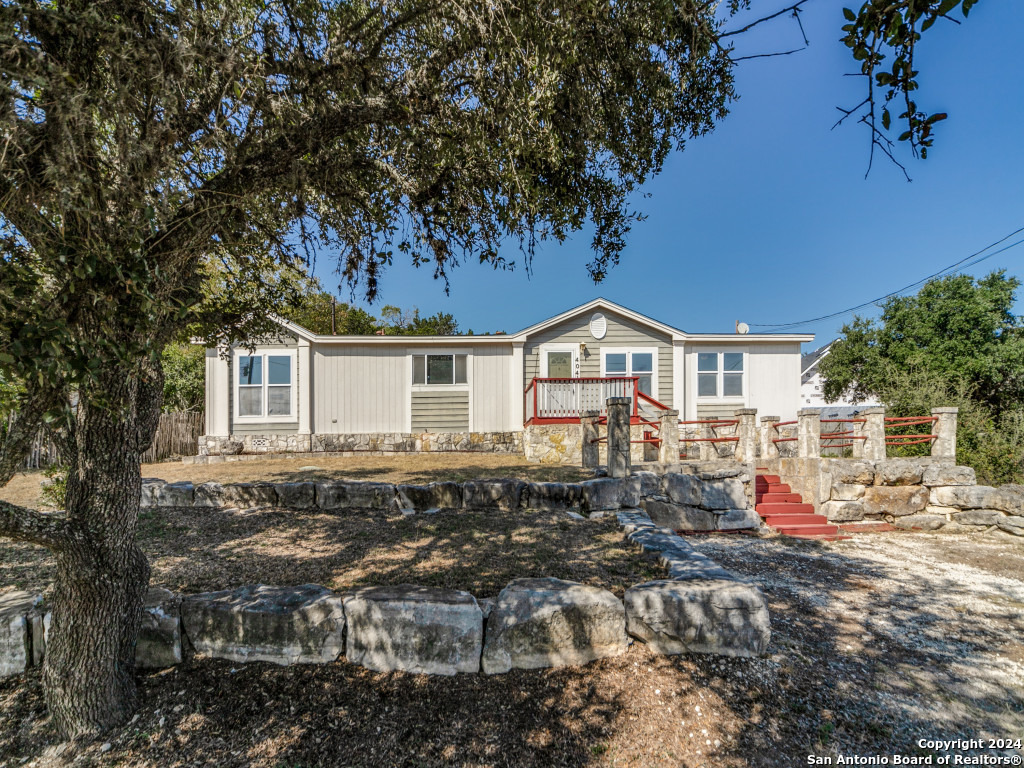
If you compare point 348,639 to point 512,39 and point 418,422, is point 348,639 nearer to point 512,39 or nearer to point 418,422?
point 512,39

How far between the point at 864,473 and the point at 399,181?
8.54 meters

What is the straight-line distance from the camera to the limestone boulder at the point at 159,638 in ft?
7.77

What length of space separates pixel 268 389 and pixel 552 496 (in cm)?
890

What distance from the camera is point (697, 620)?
2.53 metres

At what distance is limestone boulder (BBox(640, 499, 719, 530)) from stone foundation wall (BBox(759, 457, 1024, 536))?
2227mm

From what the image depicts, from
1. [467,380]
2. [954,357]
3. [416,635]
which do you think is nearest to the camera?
[416,635]

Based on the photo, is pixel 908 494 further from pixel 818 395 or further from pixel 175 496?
pixel 818 395

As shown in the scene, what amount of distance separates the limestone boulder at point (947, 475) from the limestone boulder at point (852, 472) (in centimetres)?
101

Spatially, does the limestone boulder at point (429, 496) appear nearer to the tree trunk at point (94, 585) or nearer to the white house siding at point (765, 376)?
the tree trunk at point (94, 585)

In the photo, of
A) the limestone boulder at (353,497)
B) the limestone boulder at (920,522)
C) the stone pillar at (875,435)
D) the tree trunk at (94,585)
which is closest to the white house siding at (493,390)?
the limestone boulder at (353,497)

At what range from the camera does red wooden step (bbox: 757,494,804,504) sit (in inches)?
290

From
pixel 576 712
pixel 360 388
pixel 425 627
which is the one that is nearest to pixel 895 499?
pixel 576 712

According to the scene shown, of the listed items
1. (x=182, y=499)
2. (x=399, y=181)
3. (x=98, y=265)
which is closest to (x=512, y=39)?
(x=399, y=181)

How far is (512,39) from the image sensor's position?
8.23 feet
